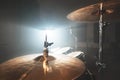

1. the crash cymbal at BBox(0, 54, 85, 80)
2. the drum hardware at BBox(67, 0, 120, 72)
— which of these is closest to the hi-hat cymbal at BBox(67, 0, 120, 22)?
the drum hardware at BBox(67, 0, 120, 72)

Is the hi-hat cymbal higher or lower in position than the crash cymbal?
higher

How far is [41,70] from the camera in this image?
738 mm

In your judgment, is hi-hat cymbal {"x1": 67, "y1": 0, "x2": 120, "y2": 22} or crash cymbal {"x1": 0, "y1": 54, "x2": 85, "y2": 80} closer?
crash cymbal {"x1": 0, "y1": 54, "x2": 85, "y2": 80}

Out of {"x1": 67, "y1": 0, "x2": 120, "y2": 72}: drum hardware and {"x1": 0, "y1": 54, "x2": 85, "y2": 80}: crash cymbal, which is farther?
{"x1": 67, "y1": 0, "x2": 120, "y2": 72}: drum hardware

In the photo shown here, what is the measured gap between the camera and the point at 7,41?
1.72m

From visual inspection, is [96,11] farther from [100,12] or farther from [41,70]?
[41,70]

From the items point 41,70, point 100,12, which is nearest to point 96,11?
point 100,12

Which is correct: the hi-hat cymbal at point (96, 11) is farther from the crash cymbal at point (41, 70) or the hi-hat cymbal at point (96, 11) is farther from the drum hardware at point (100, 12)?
the crash cymbal at point (41, 70)

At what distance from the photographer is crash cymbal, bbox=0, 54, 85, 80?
702 mm

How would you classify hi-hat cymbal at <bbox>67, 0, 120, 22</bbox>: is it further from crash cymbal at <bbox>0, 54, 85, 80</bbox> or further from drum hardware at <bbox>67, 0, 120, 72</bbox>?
crash cymbal at <bbox>0, 54, 85, 80</bbox>

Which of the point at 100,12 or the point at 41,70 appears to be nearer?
the point at 41,70

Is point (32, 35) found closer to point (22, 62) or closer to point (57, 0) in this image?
point (57, 0)

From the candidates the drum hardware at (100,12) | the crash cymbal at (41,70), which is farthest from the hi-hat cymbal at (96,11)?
the crash cymbal at (41,70)

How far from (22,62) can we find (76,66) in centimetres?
28
